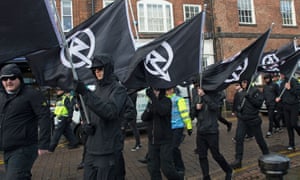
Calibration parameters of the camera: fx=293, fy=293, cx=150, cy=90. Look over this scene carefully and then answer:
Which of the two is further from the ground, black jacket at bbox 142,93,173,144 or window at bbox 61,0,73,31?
window at bbox 61,0,73,31

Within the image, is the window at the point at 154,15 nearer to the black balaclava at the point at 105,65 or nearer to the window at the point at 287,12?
the window at the point at 287,12

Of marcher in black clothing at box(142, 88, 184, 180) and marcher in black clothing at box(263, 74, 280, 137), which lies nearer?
marcher in black clothing at box(142, 88, 184, 180)

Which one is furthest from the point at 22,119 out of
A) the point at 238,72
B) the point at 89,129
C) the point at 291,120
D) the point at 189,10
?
the point at 189,10

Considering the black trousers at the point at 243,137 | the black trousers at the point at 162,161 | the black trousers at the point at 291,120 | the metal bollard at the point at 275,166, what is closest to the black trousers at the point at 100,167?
the black trousers at the point at 162,161

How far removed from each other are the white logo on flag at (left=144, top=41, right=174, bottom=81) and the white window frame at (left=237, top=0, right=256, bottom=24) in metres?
16.3

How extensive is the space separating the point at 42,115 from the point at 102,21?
5.40 feet

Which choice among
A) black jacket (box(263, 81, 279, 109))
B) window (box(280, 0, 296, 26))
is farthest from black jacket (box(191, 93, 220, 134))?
window (box(280, 0, 296, 26))

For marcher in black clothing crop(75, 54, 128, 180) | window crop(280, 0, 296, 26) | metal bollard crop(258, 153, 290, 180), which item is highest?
window crop(280, 0, 296, 26)

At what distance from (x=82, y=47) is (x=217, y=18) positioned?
16005mm

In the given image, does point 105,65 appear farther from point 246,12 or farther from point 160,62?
point 246,12

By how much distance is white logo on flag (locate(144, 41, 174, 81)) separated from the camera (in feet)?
14.9

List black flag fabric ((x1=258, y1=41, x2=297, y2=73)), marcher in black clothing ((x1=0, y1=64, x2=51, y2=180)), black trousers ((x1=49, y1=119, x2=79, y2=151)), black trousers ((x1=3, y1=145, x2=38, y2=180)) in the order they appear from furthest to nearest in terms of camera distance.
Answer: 1. black trousers ((x1=49, y1=119, x2=79, y2=151))
2. black flag fabric ((x1=258, y1=41, x2=297, y2=73))
3. marcher in black clothing ((x1=0, y1=64, x2=51, y2=180))
4. black trousers ((x1=3, y1=145, x2=38, y2=180))

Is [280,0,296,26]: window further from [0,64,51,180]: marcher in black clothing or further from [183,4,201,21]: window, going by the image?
[0,64,51,180]: marcher in black clothing

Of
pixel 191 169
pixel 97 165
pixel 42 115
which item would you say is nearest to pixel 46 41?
pixel 42 115
